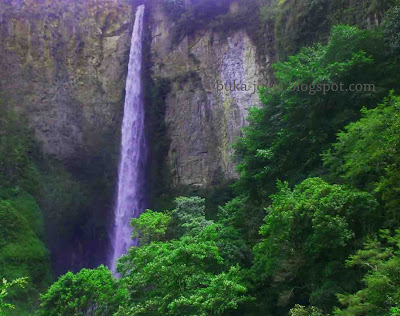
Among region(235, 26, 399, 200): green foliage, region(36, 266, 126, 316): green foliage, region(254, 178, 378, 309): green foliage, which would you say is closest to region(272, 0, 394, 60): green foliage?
region(235, 26, 399, 200): green foliage

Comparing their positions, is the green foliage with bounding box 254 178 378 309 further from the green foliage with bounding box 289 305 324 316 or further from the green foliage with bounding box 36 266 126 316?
the green foliage with bounding box 36 266 126 316

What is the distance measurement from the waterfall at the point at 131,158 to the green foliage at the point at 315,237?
14.3 metres

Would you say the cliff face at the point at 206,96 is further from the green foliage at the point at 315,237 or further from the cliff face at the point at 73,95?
the green foliage at the point at 315,237

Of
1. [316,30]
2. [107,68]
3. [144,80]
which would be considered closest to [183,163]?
[144,80]

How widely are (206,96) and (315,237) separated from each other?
17278 millimetres

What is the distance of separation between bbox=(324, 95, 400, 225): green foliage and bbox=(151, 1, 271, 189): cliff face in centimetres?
1229

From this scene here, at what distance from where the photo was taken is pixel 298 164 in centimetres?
1249

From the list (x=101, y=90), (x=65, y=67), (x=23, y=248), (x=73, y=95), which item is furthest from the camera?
(x=101, y=90)

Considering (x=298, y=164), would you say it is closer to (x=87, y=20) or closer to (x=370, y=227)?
(x=370, y=227)

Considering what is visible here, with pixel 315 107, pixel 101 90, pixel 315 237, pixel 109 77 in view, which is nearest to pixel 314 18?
pixel 315 107

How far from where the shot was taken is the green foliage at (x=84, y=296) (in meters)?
10.4

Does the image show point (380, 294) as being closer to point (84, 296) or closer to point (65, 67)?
point (84, 296)

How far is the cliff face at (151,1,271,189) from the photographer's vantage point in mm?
22625

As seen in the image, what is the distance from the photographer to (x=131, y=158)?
25.0m
